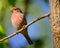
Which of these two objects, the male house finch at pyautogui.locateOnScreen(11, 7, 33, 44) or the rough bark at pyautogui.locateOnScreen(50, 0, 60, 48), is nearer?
the rough bark at pyautogui.locateOnScreen(50, 0, 60, 48)

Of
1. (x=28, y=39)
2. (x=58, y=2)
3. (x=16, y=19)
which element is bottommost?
(x=28, y=39)

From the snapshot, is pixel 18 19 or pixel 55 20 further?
pixel 18 19

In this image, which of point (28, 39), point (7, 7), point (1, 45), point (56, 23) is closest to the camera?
point (56, 23)

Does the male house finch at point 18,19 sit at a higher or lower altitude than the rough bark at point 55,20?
lower

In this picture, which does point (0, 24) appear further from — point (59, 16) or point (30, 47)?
point (59, 16)

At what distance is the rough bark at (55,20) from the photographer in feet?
6.06

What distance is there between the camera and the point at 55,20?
1871 millimetres

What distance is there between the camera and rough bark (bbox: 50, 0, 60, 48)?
1847mm

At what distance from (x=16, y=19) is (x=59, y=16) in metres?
1.52

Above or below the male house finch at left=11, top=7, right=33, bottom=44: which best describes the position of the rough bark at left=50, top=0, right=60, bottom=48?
above

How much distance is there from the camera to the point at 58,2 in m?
1.88

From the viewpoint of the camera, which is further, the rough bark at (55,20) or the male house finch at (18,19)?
the male house finch at (18,19)

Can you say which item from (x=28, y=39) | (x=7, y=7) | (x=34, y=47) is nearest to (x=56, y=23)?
(x=34, y=47)

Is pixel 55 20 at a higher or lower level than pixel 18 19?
higher
